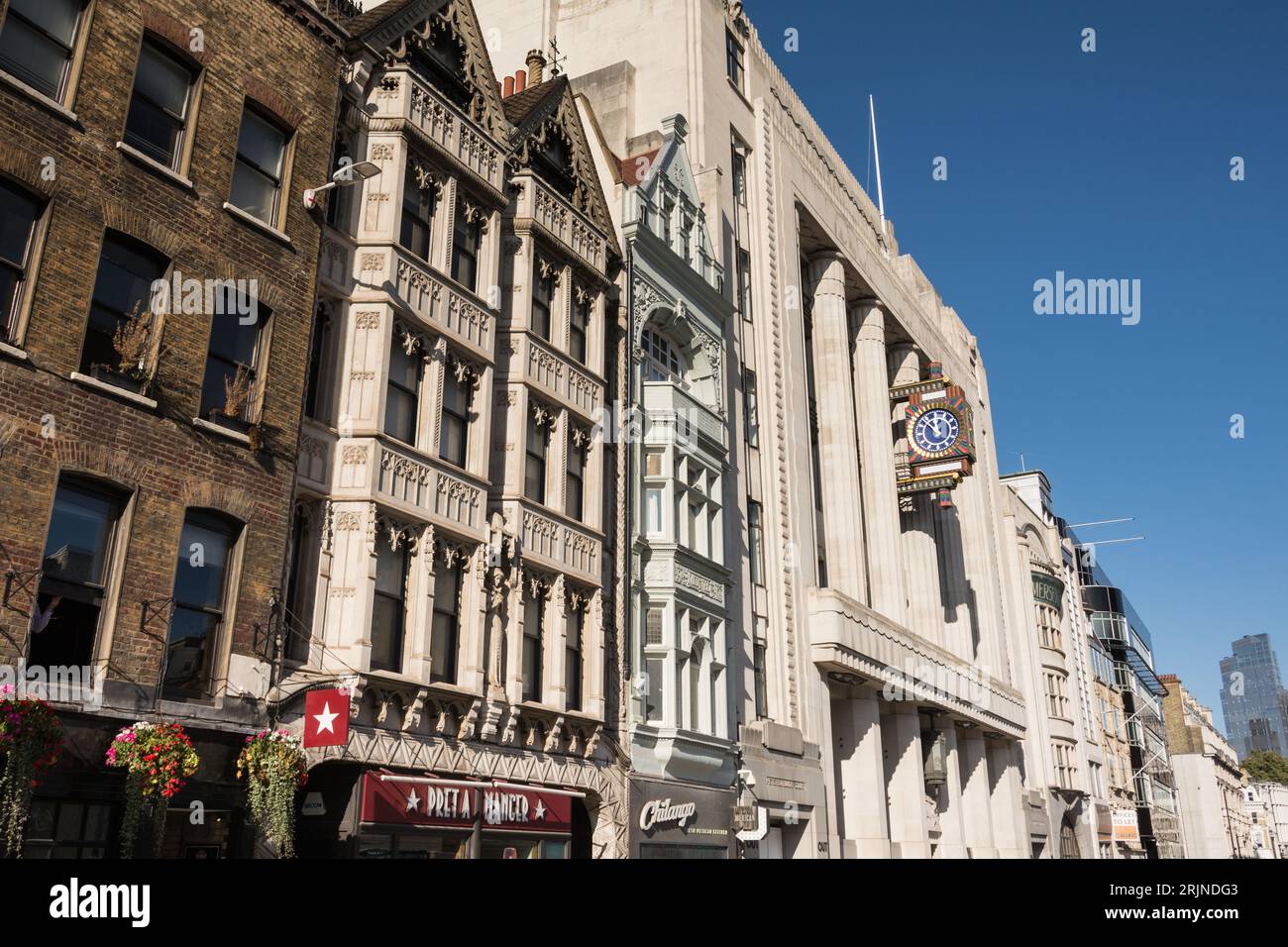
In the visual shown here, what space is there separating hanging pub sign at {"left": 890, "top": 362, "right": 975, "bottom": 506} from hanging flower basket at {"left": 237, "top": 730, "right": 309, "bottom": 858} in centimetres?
4092

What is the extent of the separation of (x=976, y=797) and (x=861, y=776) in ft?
50.5

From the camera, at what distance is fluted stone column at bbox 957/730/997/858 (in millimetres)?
53438

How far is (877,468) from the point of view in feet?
168

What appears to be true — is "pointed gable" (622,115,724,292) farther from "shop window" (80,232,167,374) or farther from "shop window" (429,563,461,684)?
"shop window" (80,232,167,374)

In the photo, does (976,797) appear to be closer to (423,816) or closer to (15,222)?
(423,816)

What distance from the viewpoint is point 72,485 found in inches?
603

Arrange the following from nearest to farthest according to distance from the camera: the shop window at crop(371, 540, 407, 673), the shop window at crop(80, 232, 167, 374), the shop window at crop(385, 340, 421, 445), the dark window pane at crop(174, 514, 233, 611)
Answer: the shop window at crop(80, 232, 167, 374) → the dark window pane at crop(174, 514, 233, 611) → the shop window at crop(371, 540, 407, 673) → the shop window at crop(385, 340, 421, 445)

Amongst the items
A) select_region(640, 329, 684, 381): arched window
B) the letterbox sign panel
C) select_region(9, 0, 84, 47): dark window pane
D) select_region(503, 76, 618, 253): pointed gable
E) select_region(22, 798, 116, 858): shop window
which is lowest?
select_region(22, 798, 116, 858): shop window

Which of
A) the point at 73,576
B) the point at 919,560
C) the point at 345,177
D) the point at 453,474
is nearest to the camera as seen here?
the point at 73,576

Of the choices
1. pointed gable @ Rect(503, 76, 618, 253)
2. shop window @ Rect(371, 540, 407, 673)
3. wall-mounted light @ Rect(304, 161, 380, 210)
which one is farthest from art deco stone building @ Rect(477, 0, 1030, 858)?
wall-mounted light @ Rect(304, 161, 380, 210)

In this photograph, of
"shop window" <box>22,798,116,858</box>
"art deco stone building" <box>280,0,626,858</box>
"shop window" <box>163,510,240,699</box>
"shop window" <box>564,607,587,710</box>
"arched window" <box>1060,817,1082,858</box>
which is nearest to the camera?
"shop window" <box>22,798,116,858</box>

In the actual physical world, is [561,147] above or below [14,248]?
above

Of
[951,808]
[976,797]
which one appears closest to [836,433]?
[951,808]
